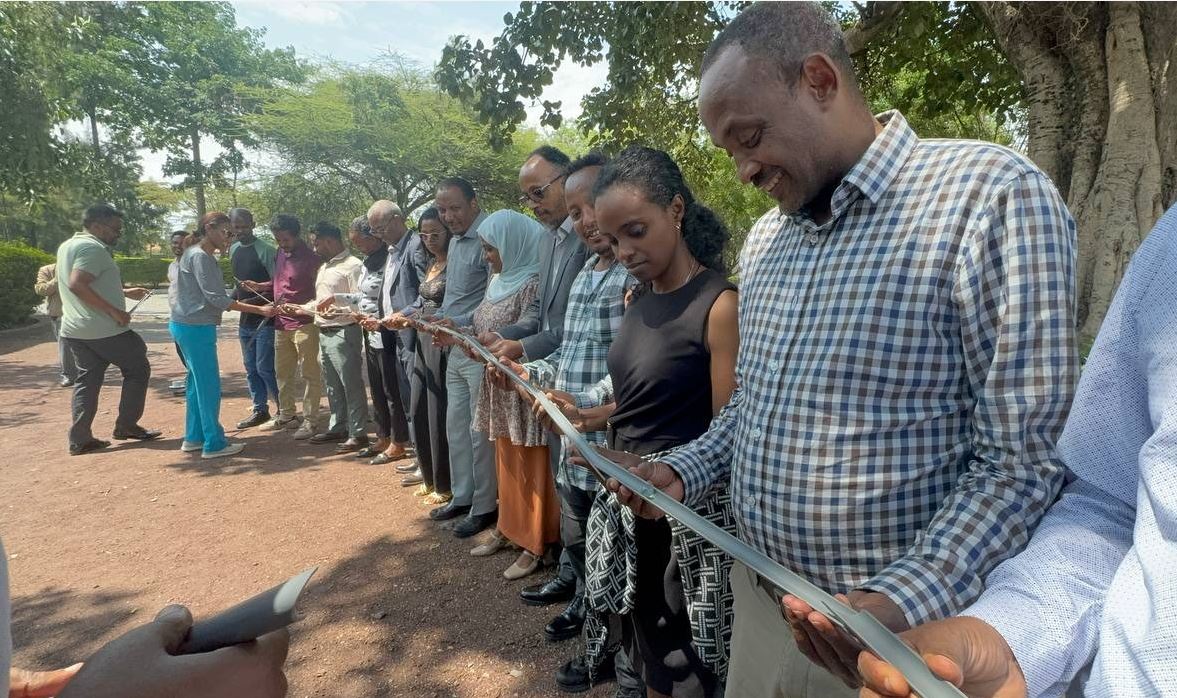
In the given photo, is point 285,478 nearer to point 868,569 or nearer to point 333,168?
point 868,569

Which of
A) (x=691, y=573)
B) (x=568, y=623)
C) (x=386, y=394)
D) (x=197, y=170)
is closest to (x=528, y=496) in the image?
(x=568, y=623)

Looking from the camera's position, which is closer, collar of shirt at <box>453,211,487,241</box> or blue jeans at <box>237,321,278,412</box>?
collar of shirt at <box>453,211,487,241</box>

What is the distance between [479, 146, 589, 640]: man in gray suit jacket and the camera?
11.5 feet

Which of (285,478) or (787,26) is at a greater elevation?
(787,26)

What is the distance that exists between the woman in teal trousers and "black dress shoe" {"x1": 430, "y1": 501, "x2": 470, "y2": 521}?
3.05 meters

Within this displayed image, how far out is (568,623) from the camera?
337cm

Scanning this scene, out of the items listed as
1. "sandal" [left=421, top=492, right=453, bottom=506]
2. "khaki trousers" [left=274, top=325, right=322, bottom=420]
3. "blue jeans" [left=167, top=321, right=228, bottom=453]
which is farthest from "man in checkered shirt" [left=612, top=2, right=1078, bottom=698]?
"khaki trousers" [left=274, top=325, right=322, bottom=420]

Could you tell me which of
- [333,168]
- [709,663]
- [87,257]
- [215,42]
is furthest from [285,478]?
[215,42]

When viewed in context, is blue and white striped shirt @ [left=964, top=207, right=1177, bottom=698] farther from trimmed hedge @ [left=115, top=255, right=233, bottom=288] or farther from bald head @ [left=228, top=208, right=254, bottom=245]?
trimmed hedge @ [left=115, top=255, right=233, bottom=288]

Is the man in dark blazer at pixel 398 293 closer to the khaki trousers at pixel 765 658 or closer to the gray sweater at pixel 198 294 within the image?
the gray sweater at pixel 198 294

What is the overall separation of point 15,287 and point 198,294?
13622mm

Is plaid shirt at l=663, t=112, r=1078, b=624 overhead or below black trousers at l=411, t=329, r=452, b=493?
overhead

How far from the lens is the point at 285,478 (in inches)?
237

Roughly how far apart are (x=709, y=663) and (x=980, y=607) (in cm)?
→ 139
